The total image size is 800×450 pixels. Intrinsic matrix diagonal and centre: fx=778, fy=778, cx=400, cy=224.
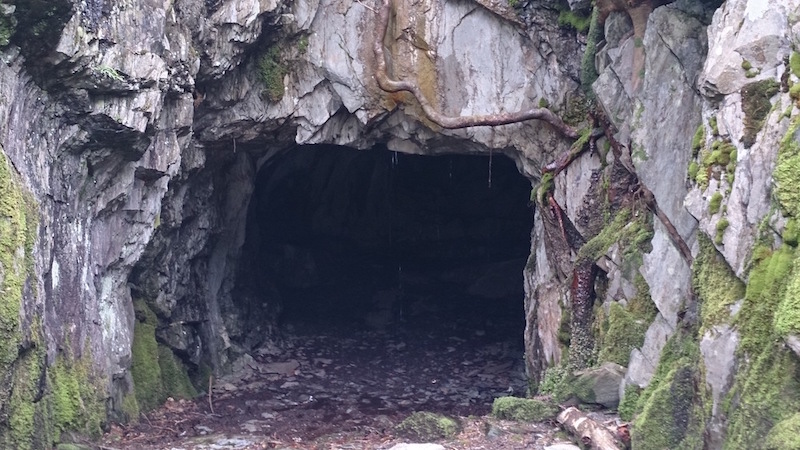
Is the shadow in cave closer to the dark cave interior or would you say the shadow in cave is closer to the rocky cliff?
the dark cave interior

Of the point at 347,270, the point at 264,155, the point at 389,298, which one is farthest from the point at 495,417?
the point at 347,270

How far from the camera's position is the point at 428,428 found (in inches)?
308

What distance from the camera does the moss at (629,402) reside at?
24.0 ft

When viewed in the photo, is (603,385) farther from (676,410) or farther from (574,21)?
(574,21)

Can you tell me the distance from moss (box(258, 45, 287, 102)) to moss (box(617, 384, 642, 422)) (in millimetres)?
5976

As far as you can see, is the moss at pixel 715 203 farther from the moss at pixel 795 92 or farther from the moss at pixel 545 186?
the moss at pixel 545 186

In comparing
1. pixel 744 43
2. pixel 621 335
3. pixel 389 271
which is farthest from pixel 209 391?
pixel 744 43

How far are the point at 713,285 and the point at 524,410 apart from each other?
8.75 ft

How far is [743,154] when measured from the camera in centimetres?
→ 604

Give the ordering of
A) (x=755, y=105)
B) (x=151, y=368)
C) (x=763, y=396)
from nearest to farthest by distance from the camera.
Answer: (x=763, y=396), (x=755, y=105), (x=151, y=368)

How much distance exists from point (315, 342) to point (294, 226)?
3.39 metres

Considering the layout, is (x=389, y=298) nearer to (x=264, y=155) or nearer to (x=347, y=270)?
(x=347, y=270)

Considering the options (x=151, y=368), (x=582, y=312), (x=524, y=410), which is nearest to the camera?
(x=524, y=410)

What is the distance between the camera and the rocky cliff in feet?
19.2
